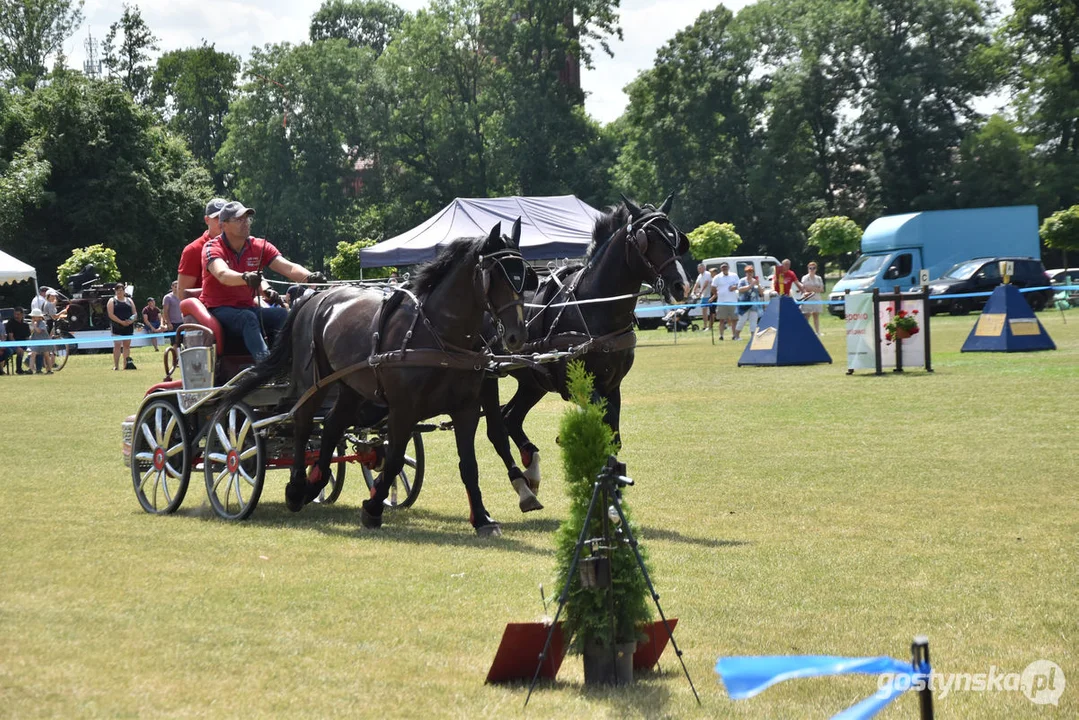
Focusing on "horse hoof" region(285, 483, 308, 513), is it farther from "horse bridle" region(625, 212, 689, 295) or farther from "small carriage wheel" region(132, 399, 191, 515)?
"horse bridle" region(625, 212, 689, 295)

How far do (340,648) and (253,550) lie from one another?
2718 mm

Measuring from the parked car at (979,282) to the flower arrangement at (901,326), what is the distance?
19.8 meters

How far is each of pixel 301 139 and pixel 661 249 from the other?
68.9 m

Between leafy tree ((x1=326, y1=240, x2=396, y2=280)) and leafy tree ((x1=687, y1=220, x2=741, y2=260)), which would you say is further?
leafy tree ((x1=326, y1=240, x2=396, y2=280))

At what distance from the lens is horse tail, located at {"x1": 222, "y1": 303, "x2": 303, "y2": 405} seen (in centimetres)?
981

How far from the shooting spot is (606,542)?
200 inches

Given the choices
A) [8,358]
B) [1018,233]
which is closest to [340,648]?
[8,358]

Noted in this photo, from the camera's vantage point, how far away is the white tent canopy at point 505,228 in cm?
3444

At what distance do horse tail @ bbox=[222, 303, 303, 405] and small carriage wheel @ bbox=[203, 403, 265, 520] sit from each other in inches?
4.0

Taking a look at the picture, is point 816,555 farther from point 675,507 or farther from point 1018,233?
point 1018,233

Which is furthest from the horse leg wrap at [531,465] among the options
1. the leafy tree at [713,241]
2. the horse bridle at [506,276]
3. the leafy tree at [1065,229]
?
the leafy tree at [713,241]

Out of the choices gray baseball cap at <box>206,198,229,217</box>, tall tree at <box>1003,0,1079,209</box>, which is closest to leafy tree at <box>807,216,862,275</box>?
tall tree at <box>1003,0,1079,209</box>

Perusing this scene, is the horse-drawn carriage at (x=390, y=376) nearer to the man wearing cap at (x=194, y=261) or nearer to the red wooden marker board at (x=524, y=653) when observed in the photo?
the man wearing cap at (x=194, y=261)

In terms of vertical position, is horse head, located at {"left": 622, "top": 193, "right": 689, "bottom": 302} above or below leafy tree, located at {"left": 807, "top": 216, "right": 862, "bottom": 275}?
below
